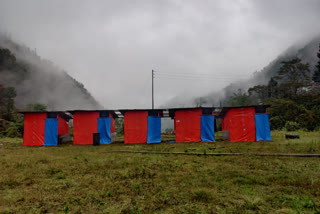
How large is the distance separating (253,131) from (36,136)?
19.6 meters

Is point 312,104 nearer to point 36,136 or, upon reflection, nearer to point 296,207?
point 296,207

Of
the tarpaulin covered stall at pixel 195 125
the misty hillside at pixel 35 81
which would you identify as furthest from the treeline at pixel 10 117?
the misty hillside at pixel 35 81

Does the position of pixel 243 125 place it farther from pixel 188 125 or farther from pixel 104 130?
pixel 104 130

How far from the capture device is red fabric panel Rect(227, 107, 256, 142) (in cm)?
1441

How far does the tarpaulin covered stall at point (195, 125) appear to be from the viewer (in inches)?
596

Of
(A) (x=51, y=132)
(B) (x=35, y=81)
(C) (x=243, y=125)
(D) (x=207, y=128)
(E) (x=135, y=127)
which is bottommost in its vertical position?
(A) (x=51, y=132)

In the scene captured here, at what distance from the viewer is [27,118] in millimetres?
15438

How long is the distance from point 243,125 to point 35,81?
3168 inches

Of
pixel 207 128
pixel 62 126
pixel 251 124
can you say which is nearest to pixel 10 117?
pixel 62 126

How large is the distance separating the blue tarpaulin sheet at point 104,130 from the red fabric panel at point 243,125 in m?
11.5

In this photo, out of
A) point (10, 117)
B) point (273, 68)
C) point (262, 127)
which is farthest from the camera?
point (273, 68)

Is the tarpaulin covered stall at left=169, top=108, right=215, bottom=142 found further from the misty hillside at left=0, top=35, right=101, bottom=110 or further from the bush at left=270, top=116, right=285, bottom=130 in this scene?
the misty hillside at left=0, top=35, right=101, bottom=110

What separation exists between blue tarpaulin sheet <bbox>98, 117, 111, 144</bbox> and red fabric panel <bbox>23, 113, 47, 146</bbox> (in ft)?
16.6

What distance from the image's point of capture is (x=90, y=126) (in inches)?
627
